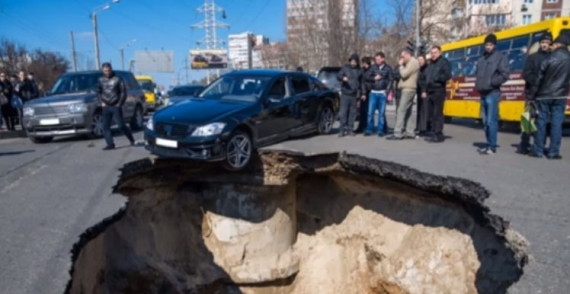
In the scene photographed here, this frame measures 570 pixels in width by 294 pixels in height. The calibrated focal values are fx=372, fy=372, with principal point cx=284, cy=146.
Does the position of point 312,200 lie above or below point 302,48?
below

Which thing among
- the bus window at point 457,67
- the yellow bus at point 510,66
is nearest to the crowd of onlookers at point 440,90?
the yellow bus at point 510,66

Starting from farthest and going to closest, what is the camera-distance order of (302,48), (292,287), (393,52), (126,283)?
(302,48), (393,52), (292,287), (126,283)

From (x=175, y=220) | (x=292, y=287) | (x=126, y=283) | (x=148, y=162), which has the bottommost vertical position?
(x=292, y=287)

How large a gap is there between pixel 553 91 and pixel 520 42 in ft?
15.8

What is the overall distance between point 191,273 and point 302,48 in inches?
1045

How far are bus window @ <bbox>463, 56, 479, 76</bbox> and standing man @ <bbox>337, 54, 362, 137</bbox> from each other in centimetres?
489

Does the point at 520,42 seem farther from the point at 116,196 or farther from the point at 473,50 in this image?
the point at 116,196

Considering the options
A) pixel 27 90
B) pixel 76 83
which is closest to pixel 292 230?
pixel 76 83

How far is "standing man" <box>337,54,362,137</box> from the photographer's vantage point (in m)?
8.10

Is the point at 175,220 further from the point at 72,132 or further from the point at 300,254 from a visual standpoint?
the point at 72,132

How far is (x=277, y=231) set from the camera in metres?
7.28

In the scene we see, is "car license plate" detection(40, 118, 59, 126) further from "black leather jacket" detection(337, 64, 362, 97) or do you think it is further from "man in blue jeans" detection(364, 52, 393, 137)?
"man in blue jeans" detection(364, 52, 393, 137)

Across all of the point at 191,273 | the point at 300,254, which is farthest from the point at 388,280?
the point at 191,273

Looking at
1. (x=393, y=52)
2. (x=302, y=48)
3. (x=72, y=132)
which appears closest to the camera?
(x=72, y=132)
